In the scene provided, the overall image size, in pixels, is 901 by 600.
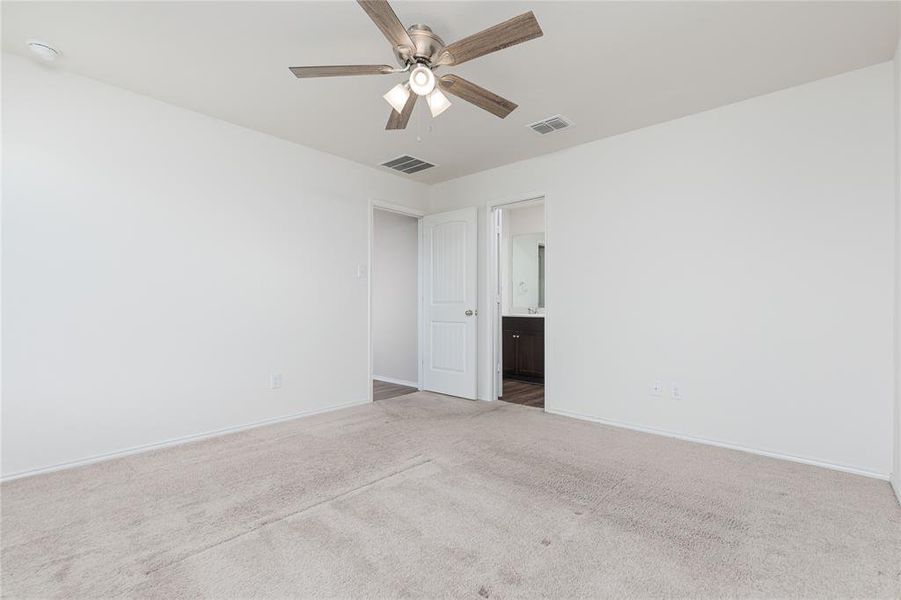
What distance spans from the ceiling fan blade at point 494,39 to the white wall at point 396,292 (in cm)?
365

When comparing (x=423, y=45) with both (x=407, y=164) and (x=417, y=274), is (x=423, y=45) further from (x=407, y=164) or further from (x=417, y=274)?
(x=417, y=274)

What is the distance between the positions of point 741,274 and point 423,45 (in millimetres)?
2704

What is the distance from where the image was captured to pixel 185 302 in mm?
3268

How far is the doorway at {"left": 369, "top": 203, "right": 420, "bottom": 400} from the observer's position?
5.73 meters

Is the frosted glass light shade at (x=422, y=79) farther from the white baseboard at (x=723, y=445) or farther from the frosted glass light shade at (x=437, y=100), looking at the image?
the white baseboard at (x=723, y=445)

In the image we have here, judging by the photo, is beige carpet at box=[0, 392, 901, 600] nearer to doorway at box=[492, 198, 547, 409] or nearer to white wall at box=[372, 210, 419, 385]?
doorway at box=[492, 198, 547, 409]

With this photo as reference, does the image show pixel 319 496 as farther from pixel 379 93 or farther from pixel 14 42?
pixel 14 42

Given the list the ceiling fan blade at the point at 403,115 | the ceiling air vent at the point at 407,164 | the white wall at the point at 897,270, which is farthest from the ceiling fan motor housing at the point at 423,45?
the white wall at the point at 897,270

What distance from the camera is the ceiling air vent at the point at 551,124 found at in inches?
134

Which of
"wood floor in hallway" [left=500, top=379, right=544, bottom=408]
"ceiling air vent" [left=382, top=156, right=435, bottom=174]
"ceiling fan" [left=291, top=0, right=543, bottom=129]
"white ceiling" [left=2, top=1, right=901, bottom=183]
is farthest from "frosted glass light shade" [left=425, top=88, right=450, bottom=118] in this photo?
"wood floor in hallway" [left=500, top=379, right=544, bottom=408]

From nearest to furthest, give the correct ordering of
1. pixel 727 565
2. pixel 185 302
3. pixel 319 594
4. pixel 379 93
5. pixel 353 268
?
pixel 319 594 < pixel 727 565 < pixel 379 93 < pixel 185 302 < pixel 353 268

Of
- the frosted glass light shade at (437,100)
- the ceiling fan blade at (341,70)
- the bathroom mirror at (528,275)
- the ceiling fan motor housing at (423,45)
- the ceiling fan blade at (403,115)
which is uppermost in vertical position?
the ceiling fan motor housing at (423,45)

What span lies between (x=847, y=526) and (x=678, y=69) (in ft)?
8.79

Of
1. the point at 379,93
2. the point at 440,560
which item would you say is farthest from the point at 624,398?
the point at 379,93
